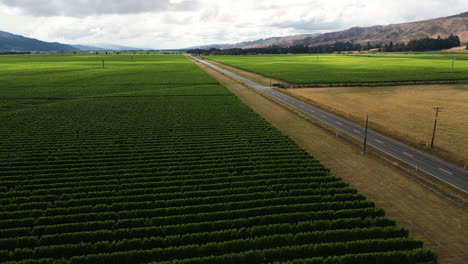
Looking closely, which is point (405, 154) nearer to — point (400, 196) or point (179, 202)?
point (400, 196)

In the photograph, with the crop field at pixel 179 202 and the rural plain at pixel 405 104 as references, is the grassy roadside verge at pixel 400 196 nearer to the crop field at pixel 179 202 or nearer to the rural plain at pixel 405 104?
the crop field at pixel 179 202

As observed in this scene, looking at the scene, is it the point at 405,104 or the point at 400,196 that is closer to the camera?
the point at 400,196

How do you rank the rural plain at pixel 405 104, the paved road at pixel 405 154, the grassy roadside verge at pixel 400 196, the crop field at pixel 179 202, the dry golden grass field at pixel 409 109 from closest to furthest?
the crop field at pixel 179 202 < the grassy roadside verge at pixel 400 196 < the paved road at pixel 405 154 < the dry golden grass field at pixel 409 109 < the rural plain at pixel 405 104

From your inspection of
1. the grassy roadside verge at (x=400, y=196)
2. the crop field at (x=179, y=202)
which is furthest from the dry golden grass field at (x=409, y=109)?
the crop field at (x=179, y=202)

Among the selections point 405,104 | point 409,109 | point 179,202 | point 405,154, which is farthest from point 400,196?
point 405,104

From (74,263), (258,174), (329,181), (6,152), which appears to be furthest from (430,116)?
(6,152)

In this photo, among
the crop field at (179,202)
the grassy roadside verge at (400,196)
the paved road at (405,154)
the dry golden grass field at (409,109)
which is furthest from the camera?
the dry golden grass field at (409,109)

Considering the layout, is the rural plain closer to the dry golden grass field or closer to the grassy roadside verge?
the dry golden grass field
